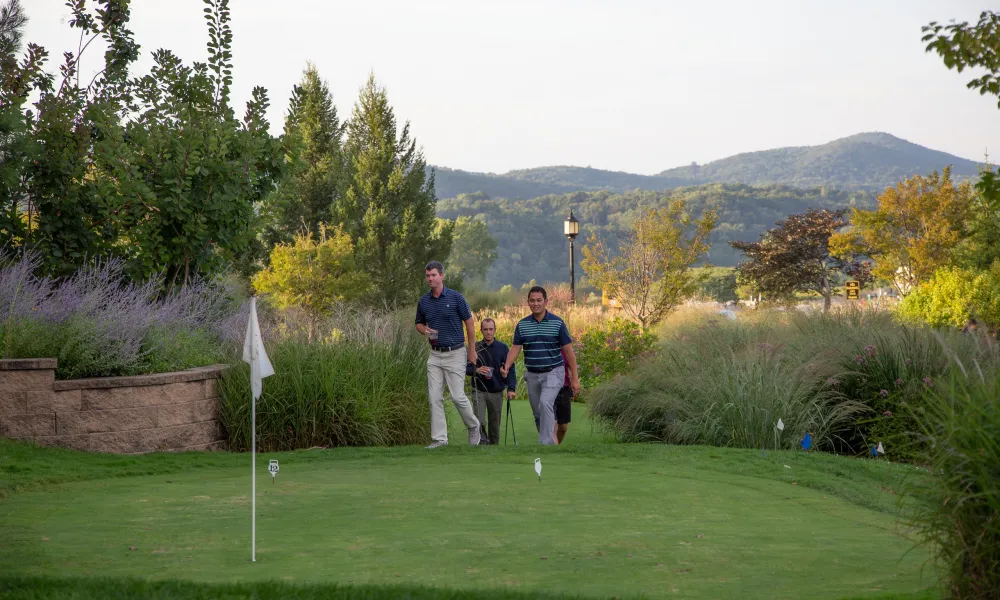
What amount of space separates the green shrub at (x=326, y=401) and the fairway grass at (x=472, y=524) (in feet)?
4.57

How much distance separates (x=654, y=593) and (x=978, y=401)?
1786 mm

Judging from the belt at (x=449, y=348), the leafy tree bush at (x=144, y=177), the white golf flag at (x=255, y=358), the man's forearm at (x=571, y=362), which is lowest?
the man's forearm at (x=571, y=362)

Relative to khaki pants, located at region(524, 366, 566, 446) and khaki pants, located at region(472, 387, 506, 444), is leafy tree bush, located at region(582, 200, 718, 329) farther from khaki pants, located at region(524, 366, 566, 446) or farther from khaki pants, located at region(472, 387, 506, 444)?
khaki pants, located at region(524, 366, 566, 446)

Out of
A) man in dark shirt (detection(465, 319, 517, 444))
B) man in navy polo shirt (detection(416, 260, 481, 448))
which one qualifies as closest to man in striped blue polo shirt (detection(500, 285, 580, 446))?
man in navy polo shirt (detection(416, 260, 481, 448))

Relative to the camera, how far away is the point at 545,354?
472 inches

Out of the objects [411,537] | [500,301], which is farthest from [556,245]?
[411,537]

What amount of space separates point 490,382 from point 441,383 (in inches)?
55.7

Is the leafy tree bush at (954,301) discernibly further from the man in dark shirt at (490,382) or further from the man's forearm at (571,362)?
the man's forearm at (571,362)

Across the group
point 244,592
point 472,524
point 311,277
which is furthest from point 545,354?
point 311,277

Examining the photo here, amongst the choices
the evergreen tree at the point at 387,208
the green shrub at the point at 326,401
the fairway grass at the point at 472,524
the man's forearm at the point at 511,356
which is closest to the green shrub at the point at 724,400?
the fairway grass at the point at 472,524

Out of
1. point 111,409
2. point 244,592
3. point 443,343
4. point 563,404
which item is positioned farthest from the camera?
point 563,404

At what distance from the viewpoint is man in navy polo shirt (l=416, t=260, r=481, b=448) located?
11.5 meters

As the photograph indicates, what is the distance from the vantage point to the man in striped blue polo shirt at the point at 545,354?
11.9 meters

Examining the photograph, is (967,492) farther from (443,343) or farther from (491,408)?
(491,408)
